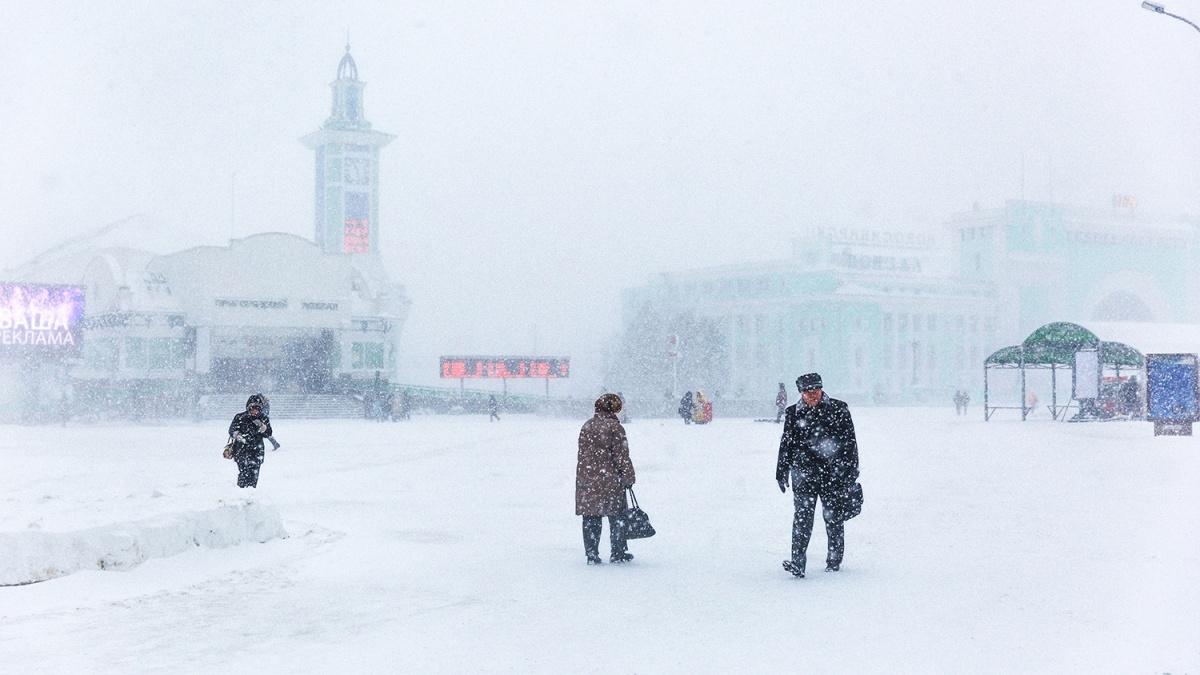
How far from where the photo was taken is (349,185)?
88.8 m

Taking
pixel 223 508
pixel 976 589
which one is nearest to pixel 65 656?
pixel 223 508

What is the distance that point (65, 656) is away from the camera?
21.2ft

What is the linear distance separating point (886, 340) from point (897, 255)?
32.2ft

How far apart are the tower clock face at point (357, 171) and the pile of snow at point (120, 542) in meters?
80.6

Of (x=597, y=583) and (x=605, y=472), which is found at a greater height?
(x=605, y=472)

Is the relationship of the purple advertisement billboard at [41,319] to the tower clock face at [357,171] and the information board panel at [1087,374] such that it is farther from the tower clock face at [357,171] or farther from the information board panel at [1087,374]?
the tower clock face at [357,171]

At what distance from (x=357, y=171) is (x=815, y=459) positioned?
83.6 metres

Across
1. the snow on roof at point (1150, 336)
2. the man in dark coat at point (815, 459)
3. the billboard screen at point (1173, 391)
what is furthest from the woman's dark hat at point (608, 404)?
the snow on roof at point (1150, 336)

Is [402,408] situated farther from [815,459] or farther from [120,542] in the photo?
[815,459]

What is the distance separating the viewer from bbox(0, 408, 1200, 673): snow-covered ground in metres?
6.45

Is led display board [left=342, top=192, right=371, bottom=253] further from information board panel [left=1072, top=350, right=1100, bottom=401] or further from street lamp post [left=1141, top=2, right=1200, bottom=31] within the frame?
street lamp post [left=1141, top=2, right=1200, bottom=31]

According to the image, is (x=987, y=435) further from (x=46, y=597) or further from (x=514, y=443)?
(x=46, y=597)

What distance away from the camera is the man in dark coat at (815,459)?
8.89 m

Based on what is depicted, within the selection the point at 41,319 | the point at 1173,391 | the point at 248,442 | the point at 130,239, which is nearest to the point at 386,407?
the point at 41,319
